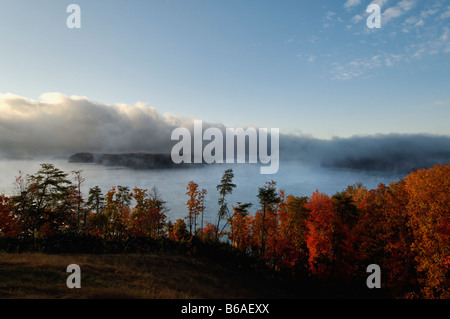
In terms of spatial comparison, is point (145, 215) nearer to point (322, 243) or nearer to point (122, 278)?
point (122, 278)

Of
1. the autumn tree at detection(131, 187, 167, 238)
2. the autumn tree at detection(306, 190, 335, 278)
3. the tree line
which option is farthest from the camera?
the autumn tree at detection(131, 187, 167, 238)

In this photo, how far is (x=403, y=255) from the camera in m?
30.2

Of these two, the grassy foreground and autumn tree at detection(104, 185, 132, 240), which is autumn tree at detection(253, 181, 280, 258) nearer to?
the grassy foreground

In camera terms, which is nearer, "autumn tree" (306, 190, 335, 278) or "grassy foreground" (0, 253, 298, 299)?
"grassy foreground" (0, 253, 298, 299)

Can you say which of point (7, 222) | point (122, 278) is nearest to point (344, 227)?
point (122, 278)

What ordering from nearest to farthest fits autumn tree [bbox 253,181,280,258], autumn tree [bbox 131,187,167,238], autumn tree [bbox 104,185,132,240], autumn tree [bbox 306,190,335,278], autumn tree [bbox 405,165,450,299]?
1. autumn tree [bbox 405,165,450,299]
2. autumn tree [bbox 306,190,335,278]
3. autumn tree [bbox 253,181,280,258]
4. autumn tree [bbox 104,185,132,240]
5. autumn tree [bbox 131,187,167,238]

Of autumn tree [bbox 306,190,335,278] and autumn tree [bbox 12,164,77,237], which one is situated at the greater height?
autumn tree [bbox 12,164,77,237]

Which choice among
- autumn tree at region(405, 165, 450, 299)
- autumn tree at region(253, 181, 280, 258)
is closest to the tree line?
autumn tree at region(405, 165, 450, 299)

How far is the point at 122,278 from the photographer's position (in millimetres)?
17000

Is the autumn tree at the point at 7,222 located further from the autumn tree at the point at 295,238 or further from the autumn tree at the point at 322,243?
the autumn tree at the point at 322,243

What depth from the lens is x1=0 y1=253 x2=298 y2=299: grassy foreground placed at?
12.7m

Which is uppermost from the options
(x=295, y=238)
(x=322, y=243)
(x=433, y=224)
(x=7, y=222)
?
(x=433, y=224)

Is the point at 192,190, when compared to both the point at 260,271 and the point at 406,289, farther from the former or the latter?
the point at 406,289
